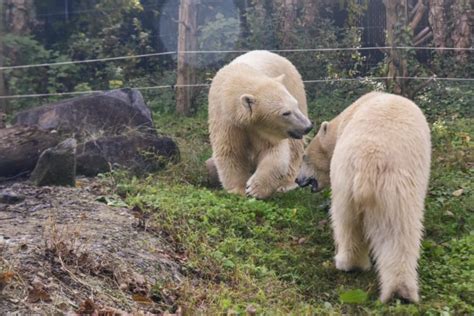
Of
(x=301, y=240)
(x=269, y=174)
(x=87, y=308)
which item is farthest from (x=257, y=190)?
(x=87, y=308)

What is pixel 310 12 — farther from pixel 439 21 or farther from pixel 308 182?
pixel 308 182

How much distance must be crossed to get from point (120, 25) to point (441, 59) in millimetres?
6321

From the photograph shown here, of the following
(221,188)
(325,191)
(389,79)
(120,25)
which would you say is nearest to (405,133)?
(325,191)

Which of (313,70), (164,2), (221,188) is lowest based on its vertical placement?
(221,188)

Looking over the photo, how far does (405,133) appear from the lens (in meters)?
5.43

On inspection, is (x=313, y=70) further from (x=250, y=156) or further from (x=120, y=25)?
(x=250, y=156)

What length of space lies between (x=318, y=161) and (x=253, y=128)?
33.0 inches

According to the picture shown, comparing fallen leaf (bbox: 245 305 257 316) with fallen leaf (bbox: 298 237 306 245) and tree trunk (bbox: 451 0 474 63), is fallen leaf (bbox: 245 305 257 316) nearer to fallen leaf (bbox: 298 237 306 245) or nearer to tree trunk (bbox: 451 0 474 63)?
fallen leaf (bbox: 298 237 306 245)

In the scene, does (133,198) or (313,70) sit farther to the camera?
(313,70)

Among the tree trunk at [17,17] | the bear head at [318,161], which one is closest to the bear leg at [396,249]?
the bear head at [318,161]

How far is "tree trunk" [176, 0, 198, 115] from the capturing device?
1222 cm

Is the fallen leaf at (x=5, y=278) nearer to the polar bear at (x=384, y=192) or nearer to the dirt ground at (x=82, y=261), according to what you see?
the dirt ground at (x=82, y=261)

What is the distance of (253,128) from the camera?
301 inches

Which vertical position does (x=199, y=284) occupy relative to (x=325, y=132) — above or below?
below
